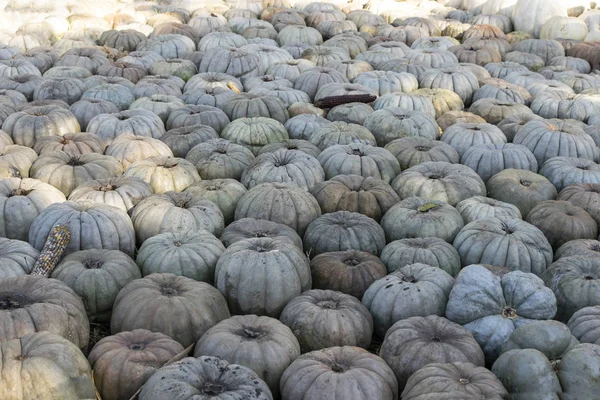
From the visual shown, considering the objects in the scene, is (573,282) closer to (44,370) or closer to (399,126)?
(399,126)

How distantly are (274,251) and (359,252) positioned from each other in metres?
0.89

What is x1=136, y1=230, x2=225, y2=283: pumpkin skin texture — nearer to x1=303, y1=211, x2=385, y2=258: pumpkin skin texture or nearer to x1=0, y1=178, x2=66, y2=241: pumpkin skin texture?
x1=303, y1=211, x2=385, y2=258: pumpkin skin texture

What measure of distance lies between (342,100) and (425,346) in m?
5.82

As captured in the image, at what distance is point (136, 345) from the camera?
4.76 m

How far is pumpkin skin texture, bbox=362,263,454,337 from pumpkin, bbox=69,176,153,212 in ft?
8.73

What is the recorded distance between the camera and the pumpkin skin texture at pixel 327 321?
5270 millimetres

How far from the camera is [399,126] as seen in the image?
934 cm

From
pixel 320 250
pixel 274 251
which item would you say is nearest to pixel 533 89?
pixel 320 250

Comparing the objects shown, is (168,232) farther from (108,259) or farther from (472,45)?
(472,45)

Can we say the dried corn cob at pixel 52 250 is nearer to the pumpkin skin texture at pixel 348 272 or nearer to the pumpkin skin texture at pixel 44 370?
the pumpkin skin texture at pixel 44 370

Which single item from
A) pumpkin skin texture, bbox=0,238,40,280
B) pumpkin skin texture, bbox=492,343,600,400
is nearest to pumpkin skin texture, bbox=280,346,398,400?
pumpkin skin texture, bbox=492,343,600,400

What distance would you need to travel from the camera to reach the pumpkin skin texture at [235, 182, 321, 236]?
709 cm

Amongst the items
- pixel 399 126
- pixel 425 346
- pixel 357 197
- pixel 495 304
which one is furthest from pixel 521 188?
pixel 425 346

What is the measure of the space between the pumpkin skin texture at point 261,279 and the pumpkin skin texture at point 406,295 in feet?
1.98
